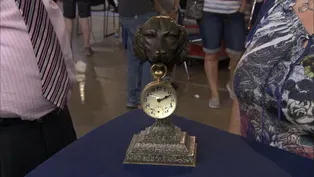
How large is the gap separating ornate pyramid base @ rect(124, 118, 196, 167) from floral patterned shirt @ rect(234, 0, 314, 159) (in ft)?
0.86

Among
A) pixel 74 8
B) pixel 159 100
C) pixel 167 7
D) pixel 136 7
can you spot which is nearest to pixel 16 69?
pixel 159 100

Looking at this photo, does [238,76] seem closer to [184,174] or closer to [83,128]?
[184,174]

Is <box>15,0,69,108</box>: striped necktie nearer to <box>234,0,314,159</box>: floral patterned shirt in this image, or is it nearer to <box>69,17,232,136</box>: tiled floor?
<box>234,0,314,159</box>: floral patterned shirt

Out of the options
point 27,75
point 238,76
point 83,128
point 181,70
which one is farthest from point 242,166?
point 181,70

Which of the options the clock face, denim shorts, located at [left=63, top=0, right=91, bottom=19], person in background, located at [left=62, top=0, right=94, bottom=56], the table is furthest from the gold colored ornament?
denim shorts, located at [left=63, top=0, right=91, bottom=19]

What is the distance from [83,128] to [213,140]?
208 centimetres

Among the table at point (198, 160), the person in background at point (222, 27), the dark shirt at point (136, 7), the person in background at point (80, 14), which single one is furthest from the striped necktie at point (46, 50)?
the person in background at point (80, 14)

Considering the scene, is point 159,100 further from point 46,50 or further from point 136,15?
point 136,15

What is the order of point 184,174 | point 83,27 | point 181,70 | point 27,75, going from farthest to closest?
point 83,27, point 181,70, point 27,75, point 184,174

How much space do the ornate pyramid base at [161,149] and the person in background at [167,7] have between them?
2118 millimetres

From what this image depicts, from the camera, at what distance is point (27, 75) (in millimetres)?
1320

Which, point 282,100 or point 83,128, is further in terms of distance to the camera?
point 83,128

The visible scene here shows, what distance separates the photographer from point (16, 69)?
4.26ft

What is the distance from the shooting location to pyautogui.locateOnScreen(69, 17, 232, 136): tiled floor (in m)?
3.31
